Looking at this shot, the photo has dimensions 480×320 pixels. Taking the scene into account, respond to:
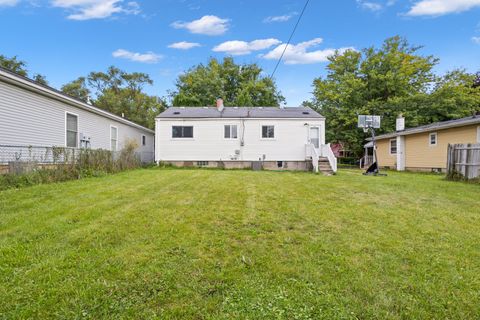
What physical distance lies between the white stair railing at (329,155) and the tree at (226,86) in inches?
485

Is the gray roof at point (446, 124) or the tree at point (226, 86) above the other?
the tree at point (226, 86)

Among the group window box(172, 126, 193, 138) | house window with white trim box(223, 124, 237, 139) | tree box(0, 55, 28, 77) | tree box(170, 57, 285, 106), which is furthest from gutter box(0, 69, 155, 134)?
tree box(0, 55, 28, 77)

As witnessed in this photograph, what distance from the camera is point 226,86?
2780 cm

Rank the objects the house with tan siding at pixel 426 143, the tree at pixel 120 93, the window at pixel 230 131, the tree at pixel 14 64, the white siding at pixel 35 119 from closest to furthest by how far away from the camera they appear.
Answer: the white siding at pixel 35 119 → the house with tan siding at pixel 426 143 → the window at pixel 230 131 → the tree at pixel 14 64 → the tree at pixel 120 93

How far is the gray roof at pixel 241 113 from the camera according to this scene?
50.1 ft

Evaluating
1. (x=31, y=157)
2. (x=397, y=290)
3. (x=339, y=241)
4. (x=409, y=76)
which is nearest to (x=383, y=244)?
(x=339, y=241)

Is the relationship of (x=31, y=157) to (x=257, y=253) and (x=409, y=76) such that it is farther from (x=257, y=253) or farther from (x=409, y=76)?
(x=409, y=76)

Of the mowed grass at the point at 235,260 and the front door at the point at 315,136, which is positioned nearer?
the mowed grass at the point at 235,260

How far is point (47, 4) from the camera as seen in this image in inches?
481

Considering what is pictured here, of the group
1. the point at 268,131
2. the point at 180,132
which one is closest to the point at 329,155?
the point at 268,131

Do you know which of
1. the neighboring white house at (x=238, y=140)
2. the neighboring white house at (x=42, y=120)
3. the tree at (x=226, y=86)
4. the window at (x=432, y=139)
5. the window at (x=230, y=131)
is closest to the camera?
the neighboring white house at (x=42, y=120)

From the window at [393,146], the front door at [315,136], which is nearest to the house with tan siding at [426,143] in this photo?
the window at [393,146]

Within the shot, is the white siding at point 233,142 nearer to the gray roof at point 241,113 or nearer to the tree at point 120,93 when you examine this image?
the gray roof at point 241,113

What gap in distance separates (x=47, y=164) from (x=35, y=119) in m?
2.43
